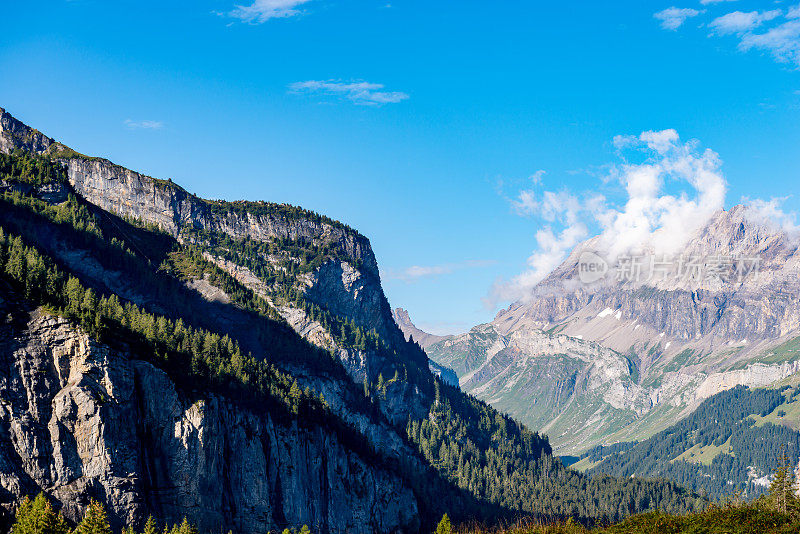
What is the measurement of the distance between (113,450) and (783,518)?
15252 cm

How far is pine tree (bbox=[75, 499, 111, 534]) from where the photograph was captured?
128 metres

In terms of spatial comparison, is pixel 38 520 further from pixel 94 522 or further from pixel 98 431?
pixel 98 431

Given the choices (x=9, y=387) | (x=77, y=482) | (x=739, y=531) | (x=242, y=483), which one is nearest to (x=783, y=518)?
(x=739, y=531)

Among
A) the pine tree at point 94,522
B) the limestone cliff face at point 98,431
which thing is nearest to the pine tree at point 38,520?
the pine tree at point 94,522

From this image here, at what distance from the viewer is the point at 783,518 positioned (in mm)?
195375

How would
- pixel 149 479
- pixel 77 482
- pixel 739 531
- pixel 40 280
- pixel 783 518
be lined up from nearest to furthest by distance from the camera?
1. pixel 77 482
2. pixel 149 479
3. pixel 40 280
4. pixel 739 531
5. pixel 783 518

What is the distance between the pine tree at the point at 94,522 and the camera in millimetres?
127812

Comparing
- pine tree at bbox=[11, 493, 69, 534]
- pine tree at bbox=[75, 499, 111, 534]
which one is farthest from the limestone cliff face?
pine tree at bbox=[11, 493, 69, 534]

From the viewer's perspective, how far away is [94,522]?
427ft

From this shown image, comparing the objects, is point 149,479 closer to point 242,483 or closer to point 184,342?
point 242,483

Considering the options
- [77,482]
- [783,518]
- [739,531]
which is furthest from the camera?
[783,518]

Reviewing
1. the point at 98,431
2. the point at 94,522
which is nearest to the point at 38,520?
the point at 94,522

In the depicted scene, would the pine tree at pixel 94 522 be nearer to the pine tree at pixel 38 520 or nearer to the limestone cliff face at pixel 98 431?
the pine tree at pixel 38 520

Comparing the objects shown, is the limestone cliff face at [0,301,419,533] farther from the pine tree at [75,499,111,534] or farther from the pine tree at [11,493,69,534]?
the pine tree at [11,493,69,534]
